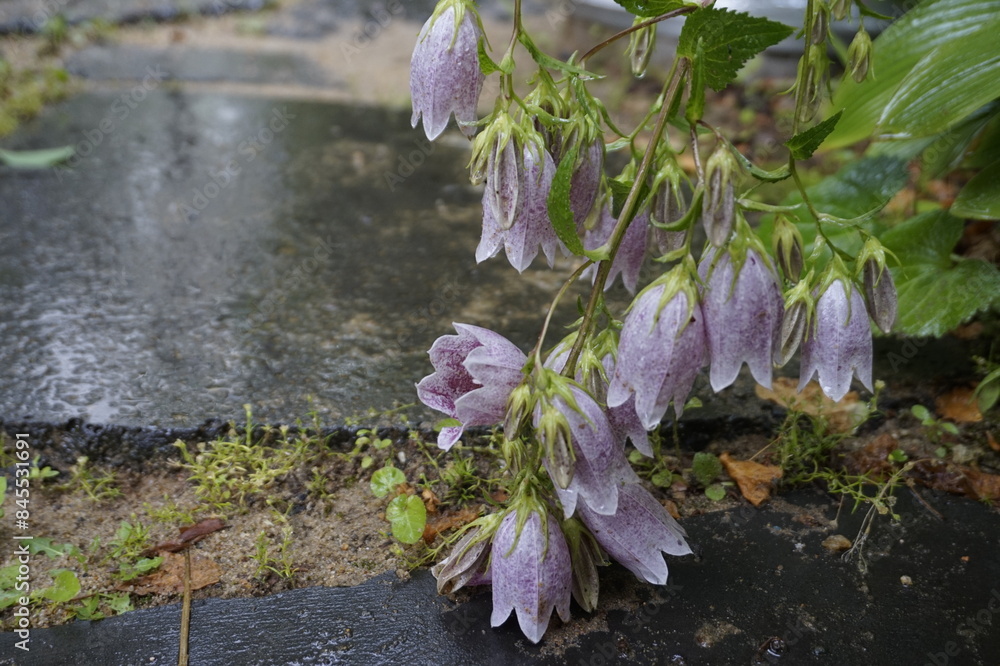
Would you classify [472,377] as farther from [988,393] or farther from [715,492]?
[988,393]

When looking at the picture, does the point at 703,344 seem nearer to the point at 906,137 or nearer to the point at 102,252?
the point at 906,137

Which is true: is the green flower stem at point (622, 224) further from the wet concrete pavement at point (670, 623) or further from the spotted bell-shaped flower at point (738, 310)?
the wet concrete pavement at point (670, 623)

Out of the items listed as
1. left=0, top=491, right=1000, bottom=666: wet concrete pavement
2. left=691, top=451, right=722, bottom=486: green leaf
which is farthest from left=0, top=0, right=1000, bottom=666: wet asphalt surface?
left=691, top=451, right=722, bottom=486: green leaf

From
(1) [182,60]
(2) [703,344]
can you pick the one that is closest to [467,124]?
(2) [703,344]

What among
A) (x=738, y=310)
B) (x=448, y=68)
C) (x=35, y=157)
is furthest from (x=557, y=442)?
(x=35, y=157)

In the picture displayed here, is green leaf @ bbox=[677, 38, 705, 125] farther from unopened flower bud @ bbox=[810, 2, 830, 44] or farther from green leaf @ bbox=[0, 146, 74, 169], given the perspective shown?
green leaf @ bbox=[0, 146, 74, 169]

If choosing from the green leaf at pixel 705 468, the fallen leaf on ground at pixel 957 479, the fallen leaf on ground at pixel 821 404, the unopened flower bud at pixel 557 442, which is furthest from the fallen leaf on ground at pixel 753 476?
the unopened flower bud at pixel 557 442

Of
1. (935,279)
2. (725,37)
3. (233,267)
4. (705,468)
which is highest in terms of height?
(725,37)
